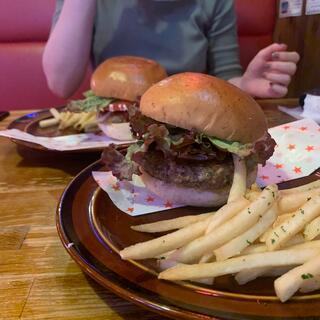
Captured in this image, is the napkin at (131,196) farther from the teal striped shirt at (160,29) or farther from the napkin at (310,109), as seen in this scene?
the teal striped shirt at (160,29)

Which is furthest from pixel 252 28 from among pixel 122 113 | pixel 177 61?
pixel 122 113

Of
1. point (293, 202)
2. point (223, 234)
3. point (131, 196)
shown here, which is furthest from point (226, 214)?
point (131, 196)

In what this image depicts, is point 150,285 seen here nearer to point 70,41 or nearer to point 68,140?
point 68,140

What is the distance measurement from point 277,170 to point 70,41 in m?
1.43

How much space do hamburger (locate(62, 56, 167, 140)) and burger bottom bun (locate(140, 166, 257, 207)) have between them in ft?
2.13

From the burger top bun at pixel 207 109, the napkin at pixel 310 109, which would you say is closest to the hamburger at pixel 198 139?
the burger top bun at pixel 207 109

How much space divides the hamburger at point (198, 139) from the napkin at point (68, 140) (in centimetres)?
48

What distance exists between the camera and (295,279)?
0.70 m

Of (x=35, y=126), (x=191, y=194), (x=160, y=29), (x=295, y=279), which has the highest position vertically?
(x=160, y=29)

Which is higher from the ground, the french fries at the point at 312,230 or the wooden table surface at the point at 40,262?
the french fries at the point at 312,230

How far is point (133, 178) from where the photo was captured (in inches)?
52.6

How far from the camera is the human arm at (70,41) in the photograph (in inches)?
89.0

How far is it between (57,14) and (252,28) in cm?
151

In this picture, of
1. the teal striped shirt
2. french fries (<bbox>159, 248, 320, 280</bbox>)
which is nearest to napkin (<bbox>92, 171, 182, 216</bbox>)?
french fries (<bbox>159, 248, 320, 280</bbox>)
